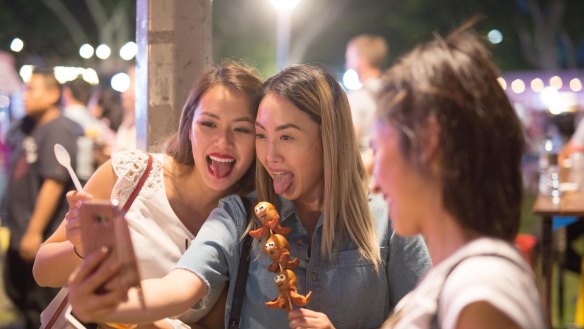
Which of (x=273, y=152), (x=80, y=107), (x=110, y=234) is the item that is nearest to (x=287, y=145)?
(x=273, y=152)

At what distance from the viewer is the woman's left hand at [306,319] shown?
3.01m

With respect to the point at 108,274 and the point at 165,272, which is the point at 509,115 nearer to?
the point at 108,274

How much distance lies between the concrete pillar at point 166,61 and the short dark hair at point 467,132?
9.32ft

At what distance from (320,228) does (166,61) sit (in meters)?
1.76

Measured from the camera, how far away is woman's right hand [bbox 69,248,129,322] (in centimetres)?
228

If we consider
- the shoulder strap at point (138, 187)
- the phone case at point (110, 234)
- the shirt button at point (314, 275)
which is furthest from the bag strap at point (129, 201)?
the phone case at point (110, 234)

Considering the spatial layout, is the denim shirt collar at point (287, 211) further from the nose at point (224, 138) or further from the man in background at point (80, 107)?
the man in background at point (80, 107)

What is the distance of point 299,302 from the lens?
10.1ft

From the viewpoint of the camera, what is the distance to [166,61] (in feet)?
15.6

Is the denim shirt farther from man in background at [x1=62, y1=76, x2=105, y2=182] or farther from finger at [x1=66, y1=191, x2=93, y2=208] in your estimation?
man in background at [x1=62, y1=76, x2=105, y2=182]

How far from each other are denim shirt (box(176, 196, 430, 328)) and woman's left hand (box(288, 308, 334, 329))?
30 centimetres

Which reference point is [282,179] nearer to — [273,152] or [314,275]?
[273,152]

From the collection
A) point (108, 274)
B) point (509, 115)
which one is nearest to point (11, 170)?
point (108, 274)

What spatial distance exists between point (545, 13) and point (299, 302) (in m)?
41.2
